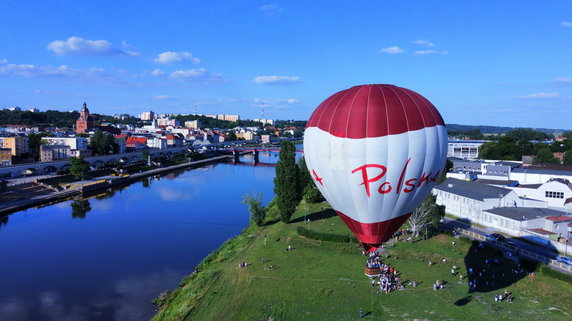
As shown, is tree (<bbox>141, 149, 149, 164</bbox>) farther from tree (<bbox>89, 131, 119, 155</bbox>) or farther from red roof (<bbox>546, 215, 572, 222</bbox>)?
red roof (<bbox>546, 215, 572, 222</bbox>)

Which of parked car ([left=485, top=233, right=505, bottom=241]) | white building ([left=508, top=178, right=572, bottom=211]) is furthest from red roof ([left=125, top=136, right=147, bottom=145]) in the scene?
parked car ([left=485, top=233, right=505, bottom=241])

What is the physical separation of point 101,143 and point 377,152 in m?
73.9

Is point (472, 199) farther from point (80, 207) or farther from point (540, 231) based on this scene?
point (80, 207)

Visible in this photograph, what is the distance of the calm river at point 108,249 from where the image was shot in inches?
849

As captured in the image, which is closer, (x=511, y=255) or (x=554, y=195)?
(x=511, y=255)

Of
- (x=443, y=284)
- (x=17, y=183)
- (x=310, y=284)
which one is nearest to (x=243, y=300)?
(x=310, y=284)

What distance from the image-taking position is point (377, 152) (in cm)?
1471

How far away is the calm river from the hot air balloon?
11.9 m

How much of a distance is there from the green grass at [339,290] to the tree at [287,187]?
5.92 meters

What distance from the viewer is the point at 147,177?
→ 68.9 metres

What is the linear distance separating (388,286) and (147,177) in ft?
188

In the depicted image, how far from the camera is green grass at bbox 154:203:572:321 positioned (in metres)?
17.3

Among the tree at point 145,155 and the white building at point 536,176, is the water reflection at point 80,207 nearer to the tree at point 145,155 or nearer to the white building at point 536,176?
the tree at point 145,155

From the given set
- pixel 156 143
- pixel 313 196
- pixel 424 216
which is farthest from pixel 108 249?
pixel 156 143
